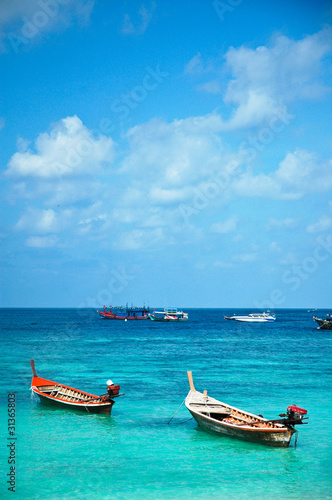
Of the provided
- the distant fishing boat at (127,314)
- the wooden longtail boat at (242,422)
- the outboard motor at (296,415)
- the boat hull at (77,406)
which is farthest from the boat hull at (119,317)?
the outboard motor at (296,415)

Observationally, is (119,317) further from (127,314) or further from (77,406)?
(77,406)

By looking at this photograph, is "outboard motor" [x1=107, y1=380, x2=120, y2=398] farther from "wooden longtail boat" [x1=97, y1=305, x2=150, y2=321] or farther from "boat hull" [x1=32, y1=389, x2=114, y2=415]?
"wooden longtail boat" [x1=97, y1=305, x2=150, y2=321]

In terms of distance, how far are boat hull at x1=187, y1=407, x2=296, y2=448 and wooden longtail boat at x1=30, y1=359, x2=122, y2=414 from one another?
5.98 meters

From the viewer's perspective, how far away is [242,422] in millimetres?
23203

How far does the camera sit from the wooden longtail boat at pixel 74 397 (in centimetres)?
2630

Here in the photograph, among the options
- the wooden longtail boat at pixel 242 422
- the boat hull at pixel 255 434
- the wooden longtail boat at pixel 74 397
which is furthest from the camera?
the wooden longtail boat at pixel 74 397

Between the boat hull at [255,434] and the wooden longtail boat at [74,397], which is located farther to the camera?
the wooden longtail boat at [74,397]

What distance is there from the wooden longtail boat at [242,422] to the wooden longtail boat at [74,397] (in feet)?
14.8

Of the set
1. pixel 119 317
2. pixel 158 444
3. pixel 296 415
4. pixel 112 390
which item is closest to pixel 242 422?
pixel 296 415

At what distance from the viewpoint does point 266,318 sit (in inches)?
6029

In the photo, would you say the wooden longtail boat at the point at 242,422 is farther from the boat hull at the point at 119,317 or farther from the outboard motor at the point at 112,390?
the boat hull at the point at 119,317

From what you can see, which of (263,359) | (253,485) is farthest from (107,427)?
(263,359)

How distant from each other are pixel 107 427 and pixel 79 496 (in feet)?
26.7

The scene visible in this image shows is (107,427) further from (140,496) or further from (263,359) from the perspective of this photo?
(263,359)
